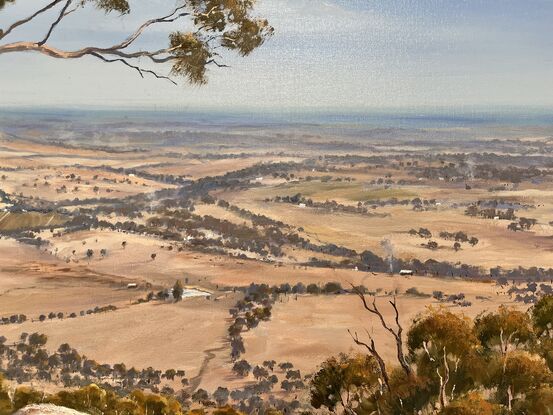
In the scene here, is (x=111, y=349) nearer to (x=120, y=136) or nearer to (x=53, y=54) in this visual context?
(x=53, y=54)

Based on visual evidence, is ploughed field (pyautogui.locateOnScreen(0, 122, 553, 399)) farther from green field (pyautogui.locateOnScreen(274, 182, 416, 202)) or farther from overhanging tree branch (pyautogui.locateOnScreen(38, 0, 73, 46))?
overhanging tree branch (pyautogui.locateOnScreen(38, 0, 73, 46))

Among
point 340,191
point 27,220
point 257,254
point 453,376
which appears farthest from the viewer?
point 340,191

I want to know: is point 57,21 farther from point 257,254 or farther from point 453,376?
point 257,254

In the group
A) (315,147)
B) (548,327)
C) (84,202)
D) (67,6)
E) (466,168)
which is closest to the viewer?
(67,6)

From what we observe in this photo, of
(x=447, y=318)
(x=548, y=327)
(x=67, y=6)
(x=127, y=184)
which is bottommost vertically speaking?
(x=127, y=184)

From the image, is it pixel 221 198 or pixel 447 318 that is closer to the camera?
pixel 447 318

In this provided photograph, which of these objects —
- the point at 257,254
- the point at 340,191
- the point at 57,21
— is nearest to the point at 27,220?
the point at 257,254

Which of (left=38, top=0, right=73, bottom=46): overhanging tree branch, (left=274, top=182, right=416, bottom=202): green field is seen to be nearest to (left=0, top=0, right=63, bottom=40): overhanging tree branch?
(left=38, top=0, right=73, bottom=46): overhanging tree branch

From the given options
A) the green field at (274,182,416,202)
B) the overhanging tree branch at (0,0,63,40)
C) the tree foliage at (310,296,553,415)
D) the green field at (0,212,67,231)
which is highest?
the overhanging tree branch at (0,0,63,40)

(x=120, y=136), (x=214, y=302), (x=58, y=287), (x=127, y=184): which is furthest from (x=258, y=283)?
(x=120, y=136)
